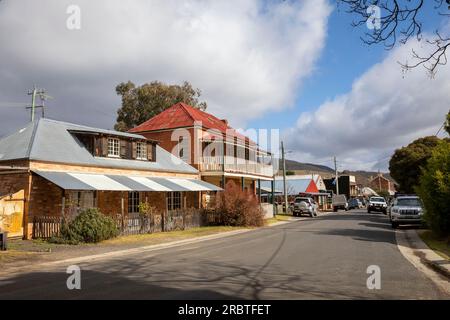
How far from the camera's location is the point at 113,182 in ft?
72.8

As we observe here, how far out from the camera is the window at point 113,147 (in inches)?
1015

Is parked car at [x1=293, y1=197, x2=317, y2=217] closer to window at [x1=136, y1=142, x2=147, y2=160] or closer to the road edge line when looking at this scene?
window at [x1=136, y1=142, x2=147, y2=160]

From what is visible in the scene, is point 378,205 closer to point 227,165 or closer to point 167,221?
point 227,165

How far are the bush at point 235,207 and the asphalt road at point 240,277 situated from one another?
42.7 feet

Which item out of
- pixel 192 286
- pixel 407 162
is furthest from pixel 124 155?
pixel 407 162

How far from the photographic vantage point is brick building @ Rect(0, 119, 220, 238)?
766 inches

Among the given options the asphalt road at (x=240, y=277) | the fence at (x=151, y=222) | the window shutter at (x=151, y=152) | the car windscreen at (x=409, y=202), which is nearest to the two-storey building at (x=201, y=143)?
the window shutter at (x=151, y=152)

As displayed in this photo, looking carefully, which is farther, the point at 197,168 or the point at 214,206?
the point at 197,168

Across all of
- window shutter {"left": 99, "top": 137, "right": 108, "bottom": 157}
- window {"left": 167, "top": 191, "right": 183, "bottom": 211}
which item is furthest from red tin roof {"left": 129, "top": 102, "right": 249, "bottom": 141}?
window shutter {"left": 99, "top": 137, "right": 108, "bottom": 157}

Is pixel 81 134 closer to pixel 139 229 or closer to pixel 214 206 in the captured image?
pixel 139 229

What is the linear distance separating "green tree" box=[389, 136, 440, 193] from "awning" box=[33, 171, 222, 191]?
25130 millimetres

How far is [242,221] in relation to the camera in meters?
27.8
